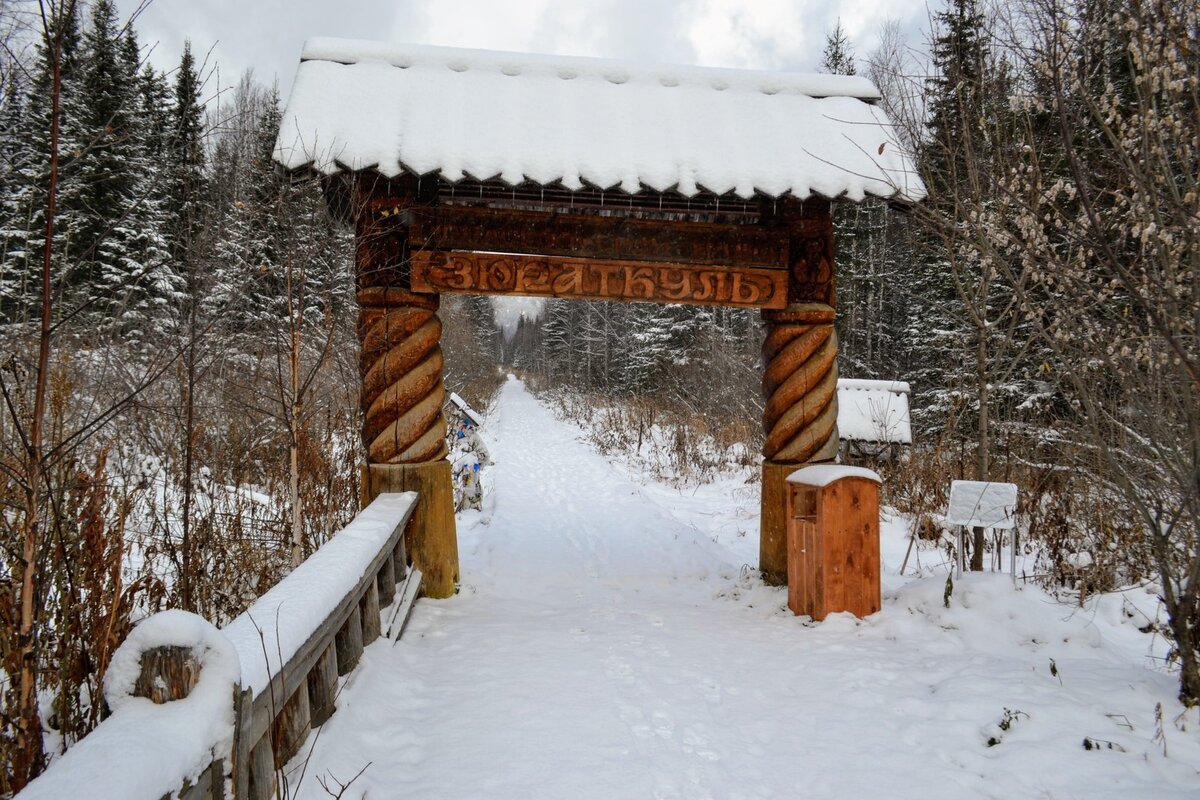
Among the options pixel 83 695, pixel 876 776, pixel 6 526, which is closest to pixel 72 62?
pixel 6 526

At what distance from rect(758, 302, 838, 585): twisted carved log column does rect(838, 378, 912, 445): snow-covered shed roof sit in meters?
4.49

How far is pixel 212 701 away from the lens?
148 cm

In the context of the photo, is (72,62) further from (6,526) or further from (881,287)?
(881,287)

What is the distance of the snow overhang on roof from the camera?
428 cm

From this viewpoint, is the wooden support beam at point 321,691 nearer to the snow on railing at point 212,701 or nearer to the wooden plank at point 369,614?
the snow on railing at point 212,701

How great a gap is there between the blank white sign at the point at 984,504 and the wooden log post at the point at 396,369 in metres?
3.60

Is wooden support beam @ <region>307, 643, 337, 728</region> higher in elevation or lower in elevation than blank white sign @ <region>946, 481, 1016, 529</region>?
lower

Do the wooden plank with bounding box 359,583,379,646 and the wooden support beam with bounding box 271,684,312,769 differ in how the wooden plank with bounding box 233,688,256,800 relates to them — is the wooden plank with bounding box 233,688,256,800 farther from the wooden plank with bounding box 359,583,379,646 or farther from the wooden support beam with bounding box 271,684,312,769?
the wooden plank with bounding box 359,583,379,646

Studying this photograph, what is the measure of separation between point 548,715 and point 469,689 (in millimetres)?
500

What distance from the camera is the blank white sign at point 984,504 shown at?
13.4 ft

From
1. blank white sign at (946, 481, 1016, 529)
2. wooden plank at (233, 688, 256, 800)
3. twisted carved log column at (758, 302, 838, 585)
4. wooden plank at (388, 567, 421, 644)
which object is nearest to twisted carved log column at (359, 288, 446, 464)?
wooden plank at (388, 567, 421, 644)

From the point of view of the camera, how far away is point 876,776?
8.59ft

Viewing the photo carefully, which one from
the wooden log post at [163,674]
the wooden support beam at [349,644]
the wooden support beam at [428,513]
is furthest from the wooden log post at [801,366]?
the wooden log post at [163,674]

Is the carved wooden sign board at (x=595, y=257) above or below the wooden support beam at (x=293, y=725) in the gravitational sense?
above
